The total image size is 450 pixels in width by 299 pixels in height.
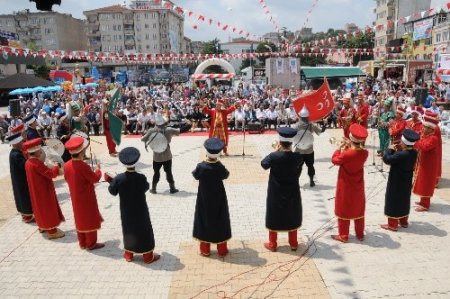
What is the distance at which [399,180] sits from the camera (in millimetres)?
6207

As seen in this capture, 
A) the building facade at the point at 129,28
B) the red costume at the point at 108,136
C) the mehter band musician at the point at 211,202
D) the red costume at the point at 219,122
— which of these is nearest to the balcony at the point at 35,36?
the building facade at the point at 129,28

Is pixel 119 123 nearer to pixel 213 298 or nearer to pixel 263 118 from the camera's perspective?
pixel 213 298

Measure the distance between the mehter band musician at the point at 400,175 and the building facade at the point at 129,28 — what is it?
7919 cm

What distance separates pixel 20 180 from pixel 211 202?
397 centimetres

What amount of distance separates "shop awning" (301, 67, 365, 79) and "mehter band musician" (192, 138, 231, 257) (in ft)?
128

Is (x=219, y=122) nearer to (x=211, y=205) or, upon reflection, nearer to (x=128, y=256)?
Result: (x=211, y=205)

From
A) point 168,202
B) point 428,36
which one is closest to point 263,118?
point 168,202

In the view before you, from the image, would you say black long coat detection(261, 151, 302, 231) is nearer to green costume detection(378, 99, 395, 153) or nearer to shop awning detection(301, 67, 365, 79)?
green costume detection(378, 99, 395, 153)

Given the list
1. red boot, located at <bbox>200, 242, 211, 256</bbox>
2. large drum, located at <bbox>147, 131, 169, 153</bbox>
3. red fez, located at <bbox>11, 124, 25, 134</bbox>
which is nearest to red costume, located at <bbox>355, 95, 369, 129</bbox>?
large drum, located at <bbox>147, 131, 169, 153</bbox>

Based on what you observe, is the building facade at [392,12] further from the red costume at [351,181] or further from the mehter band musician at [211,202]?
the mehter band musician at [211,202]

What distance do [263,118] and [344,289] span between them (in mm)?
12935

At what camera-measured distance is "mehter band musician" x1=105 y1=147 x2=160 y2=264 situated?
5.29m

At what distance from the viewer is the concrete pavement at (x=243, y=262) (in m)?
4.88

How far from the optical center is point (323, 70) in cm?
4384
